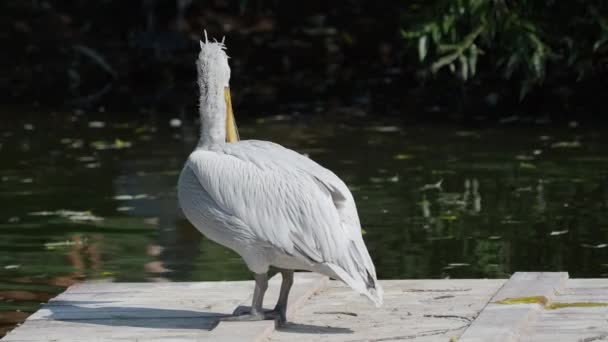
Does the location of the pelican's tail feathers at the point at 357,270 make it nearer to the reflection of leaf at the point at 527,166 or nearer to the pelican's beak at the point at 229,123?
the pelican's beak at the point at 229,123

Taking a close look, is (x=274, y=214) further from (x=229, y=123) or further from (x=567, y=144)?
(x=567, y=144)

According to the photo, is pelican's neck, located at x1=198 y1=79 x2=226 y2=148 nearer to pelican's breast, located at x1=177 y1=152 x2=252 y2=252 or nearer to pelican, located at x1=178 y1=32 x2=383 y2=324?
pelican, located at x1=178 y1=32 x2=383 y2=324

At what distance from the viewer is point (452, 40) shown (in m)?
12.7

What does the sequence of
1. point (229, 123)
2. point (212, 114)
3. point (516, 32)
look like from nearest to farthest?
point (212, 114) → point (229, 123) → point (516, 32)

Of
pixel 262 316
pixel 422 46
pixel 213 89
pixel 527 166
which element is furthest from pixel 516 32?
pixel 262 316

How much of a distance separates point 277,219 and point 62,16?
16.1 meters

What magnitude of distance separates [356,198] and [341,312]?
4070 mm

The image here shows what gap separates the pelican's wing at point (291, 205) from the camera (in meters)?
5.11

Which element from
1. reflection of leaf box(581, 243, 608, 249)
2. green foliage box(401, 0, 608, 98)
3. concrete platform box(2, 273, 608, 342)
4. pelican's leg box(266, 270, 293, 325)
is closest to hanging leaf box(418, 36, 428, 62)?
green foliage box(401, 0, 608, 98)

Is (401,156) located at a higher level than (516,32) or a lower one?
lower

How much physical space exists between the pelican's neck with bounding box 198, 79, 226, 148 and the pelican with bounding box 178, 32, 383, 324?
0.04 meters

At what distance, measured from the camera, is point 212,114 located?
561 centimetres

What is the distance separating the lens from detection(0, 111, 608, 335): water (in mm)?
7605

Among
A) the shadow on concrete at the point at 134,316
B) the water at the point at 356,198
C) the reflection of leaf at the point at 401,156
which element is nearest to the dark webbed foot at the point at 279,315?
the shadow on concrete at the point at 134,316
